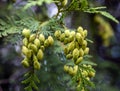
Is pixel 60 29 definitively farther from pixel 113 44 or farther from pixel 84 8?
pixel 113 44

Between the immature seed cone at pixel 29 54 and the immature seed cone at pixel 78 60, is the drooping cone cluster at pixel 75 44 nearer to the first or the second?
the immature seed cone at pixel 78 60

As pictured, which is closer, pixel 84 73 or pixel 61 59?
pixel 84 73

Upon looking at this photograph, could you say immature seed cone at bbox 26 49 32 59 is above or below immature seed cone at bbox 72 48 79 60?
above

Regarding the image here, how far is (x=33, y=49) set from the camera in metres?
0.92

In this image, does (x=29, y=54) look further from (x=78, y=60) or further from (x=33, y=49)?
(x=78, y=60)

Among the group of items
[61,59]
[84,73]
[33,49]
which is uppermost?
[33,49]

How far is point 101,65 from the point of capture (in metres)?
2.48

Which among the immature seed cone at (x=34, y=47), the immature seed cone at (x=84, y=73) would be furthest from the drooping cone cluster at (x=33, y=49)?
the immature seed cone at (x=84, y=73)

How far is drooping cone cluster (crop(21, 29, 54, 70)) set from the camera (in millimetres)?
914

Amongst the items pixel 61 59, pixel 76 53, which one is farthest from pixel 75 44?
pixel 61 59

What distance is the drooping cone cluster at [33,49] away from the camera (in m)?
0.91

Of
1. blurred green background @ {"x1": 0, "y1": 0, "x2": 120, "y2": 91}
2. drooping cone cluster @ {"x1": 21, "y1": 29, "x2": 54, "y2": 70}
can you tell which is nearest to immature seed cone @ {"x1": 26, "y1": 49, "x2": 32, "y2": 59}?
drooping cone cluster @ {"x1": 21, "y1": 29, "x2": 54, "y2": 70}

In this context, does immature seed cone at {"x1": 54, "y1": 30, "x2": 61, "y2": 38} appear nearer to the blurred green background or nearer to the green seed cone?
the green seed cone

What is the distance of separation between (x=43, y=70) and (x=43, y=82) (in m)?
0.07
